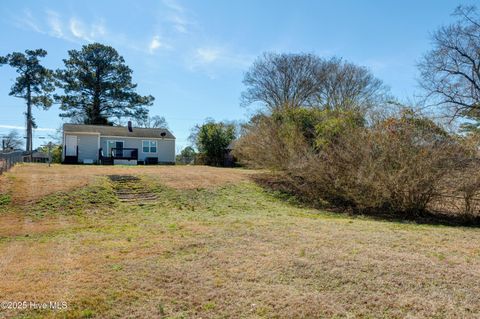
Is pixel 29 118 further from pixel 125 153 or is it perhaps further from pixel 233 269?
pixel 233 269

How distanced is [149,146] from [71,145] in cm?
578

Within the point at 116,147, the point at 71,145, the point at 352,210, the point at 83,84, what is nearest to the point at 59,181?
the point at 352,210

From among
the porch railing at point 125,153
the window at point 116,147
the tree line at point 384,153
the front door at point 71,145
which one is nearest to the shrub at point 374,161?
the tree line at point 384,153

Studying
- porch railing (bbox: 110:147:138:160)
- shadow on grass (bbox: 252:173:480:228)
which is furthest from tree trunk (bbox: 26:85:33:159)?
shadow on grass (bbox: 252:173:480:228)

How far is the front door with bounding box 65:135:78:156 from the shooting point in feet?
88.3

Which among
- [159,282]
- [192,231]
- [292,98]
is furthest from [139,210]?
[292,98]

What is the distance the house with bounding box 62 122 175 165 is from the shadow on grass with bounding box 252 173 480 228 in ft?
48.8

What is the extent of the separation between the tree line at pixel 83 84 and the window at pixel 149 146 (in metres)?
11.4

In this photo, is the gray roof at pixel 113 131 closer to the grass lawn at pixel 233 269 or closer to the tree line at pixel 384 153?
the tree line at pixel 384 153

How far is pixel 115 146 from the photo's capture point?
2842 cm

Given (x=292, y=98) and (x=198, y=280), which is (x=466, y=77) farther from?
(x=198, y=280)

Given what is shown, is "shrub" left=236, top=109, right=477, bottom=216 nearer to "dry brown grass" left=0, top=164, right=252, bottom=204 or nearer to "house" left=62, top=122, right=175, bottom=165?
"dry brown grass" left=0, top=164, right=252, bottom=204

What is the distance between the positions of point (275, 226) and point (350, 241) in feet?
6.47

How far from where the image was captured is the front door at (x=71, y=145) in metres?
26.9
